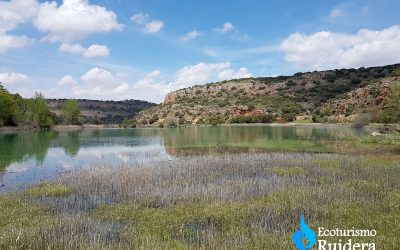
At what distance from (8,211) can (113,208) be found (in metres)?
4.31

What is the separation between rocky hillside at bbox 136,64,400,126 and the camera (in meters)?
123

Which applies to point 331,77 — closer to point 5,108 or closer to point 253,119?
point 253,119

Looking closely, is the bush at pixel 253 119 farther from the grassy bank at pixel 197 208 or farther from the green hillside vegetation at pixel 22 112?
the grassy bank at pixel 197 208

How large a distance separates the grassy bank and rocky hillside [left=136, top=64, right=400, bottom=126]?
293 ft

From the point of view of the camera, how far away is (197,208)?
16031 mm

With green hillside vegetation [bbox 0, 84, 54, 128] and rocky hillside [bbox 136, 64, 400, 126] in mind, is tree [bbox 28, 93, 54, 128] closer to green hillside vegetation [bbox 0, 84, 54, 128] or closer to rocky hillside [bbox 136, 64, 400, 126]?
green hillside vegetation [bbox 0, 84, 54, 128]

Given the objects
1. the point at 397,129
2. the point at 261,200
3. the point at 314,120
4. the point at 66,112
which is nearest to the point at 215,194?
the point at 261,200

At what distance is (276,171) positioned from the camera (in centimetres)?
2573

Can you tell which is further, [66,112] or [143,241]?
[66,112]

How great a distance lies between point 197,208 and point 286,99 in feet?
475

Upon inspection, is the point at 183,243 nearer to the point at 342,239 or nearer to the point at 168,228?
the point at 168,228

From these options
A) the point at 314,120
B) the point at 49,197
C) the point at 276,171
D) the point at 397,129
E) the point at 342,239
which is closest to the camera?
the point at 342,239

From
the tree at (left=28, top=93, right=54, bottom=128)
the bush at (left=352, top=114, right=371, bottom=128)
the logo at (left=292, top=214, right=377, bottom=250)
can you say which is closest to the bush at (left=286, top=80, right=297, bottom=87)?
the bush at (left=352, top=114, right=371, bottom=128)

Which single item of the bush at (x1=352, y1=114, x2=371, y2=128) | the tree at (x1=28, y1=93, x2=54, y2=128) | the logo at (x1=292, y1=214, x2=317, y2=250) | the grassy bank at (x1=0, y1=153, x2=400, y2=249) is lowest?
the grassy bank at (x1=0, y1=153, x2=400, y2=249)
